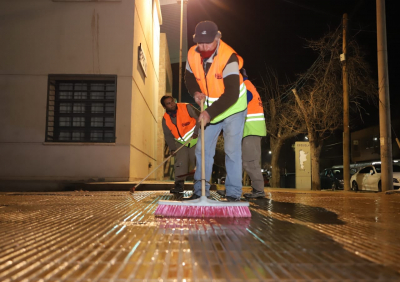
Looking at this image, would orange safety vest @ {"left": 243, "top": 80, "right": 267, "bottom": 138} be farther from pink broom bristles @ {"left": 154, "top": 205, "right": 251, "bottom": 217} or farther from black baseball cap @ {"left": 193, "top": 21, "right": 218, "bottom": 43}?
pink broom bristles @ {"left": 154, "top": 205, "right": 251, "bottom": 217}

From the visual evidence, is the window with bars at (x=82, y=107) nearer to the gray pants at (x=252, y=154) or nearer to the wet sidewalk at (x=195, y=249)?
the gray pants at (x=252, y=154)

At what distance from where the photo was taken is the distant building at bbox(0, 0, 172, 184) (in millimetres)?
8750

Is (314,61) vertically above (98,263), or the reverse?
(314,61)

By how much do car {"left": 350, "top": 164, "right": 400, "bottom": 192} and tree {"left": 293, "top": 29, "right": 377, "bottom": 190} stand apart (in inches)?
70.4

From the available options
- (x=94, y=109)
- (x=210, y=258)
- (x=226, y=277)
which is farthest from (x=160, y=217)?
(x=94, y=109)

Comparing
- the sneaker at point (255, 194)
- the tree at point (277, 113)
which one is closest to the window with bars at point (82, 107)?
the sneaker at point (255, 194)

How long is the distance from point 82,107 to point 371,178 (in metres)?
11.8

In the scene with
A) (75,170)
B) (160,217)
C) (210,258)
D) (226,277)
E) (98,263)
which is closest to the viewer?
(226,277)

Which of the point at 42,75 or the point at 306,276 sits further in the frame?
the point at 42,75

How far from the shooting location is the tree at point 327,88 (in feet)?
45.8

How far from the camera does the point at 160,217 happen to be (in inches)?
115

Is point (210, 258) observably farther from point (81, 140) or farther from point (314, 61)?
point (314, 61)

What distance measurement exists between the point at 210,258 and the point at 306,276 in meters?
0.45

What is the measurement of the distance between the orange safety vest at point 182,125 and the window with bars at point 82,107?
13.1ft
